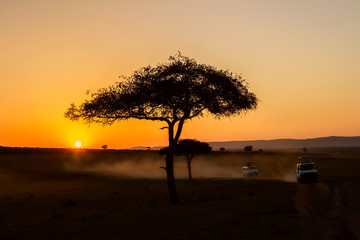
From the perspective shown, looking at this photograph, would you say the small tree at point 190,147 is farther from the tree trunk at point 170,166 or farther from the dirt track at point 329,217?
the dirt track at point 329,217

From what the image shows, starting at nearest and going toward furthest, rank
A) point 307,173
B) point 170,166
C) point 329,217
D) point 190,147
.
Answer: point 329,217 < point 170,166 < point 307,173 < point 190,147

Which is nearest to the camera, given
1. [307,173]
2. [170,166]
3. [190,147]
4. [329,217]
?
[329,217]

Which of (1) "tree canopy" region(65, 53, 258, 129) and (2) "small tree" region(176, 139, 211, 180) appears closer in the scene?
(1) "tree canopy" region(65, 53, 258, 129)

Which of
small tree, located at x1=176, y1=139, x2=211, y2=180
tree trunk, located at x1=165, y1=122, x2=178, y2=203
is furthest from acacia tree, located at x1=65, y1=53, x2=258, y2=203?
small tree, located at x1=176, y1=139, x2=211, y2=180

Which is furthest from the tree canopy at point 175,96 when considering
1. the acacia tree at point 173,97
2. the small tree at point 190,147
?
the small tree at point 190,147

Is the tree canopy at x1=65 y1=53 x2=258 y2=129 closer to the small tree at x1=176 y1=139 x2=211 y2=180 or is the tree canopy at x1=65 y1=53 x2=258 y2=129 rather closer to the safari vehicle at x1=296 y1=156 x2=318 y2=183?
the safari vehicle at x1=296 y1=156 x2=318 y2=183

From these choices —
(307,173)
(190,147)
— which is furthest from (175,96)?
(190,147)

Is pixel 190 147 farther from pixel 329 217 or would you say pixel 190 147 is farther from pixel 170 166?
pixel 329 217

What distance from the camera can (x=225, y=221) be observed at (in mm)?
22172

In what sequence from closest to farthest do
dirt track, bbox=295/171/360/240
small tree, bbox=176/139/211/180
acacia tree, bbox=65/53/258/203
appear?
dirt track, bbox=295/171/360/240 → acacia tree, bbox=65/53/258/203 → small tree, bbox=176/139/211/180

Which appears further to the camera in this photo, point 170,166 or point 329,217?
point 170,166

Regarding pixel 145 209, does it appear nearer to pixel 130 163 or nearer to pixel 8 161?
pixel 8 161

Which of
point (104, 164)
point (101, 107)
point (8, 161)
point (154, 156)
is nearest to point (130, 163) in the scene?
point (104, 164)

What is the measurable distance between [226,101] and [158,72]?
5583 millimetres
